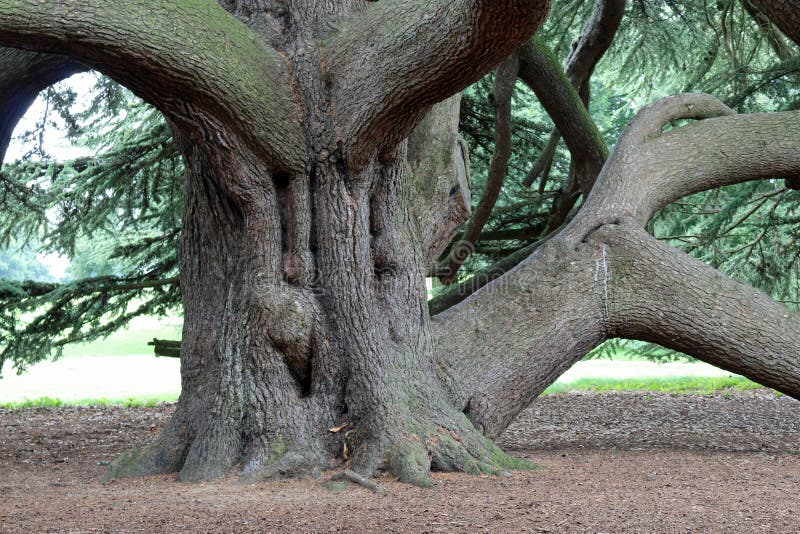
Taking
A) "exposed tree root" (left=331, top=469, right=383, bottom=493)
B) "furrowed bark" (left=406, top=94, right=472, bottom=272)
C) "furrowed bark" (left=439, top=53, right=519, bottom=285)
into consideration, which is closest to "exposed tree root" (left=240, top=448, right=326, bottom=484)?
"exposed tree root" (left=331, top=469, right=383, bottom=493)

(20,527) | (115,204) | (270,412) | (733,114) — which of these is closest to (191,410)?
(270,412)

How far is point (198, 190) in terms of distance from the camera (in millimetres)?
4434

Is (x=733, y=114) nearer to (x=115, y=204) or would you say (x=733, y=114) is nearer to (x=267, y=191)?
(x=267, y=191)

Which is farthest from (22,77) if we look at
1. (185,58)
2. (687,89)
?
(687,89)

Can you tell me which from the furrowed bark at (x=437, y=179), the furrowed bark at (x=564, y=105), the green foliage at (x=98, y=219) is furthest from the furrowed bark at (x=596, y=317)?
the green foliage at (x=98, y=219)

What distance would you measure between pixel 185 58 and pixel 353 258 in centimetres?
128

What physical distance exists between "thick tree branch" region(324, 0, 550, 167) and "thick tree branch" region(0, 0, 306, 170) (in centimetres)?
32

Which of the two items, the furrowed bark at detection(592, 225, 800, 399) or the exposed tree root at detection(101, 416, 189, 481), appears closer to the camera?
the exposed tree root at detection(101, 416, 189, 481)

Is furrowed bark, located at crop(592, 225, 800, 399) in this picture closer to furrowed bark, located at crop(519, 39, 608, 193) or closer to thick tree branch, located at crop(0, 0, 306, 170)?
thick tree branch, located at crop(0, 0, 306, 170)

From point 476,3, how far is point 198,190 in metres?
1.99

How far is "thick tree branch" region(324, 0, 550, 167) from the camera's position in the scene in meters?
3.30

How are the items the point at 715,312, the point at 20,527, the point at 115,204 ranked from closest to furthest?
the point at 20,527
the point at 715,312
the point at 115,204

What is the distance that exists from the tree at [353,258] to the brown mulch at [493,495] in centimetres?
33

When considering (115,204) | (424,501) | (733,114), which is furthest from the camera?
(115,204)
